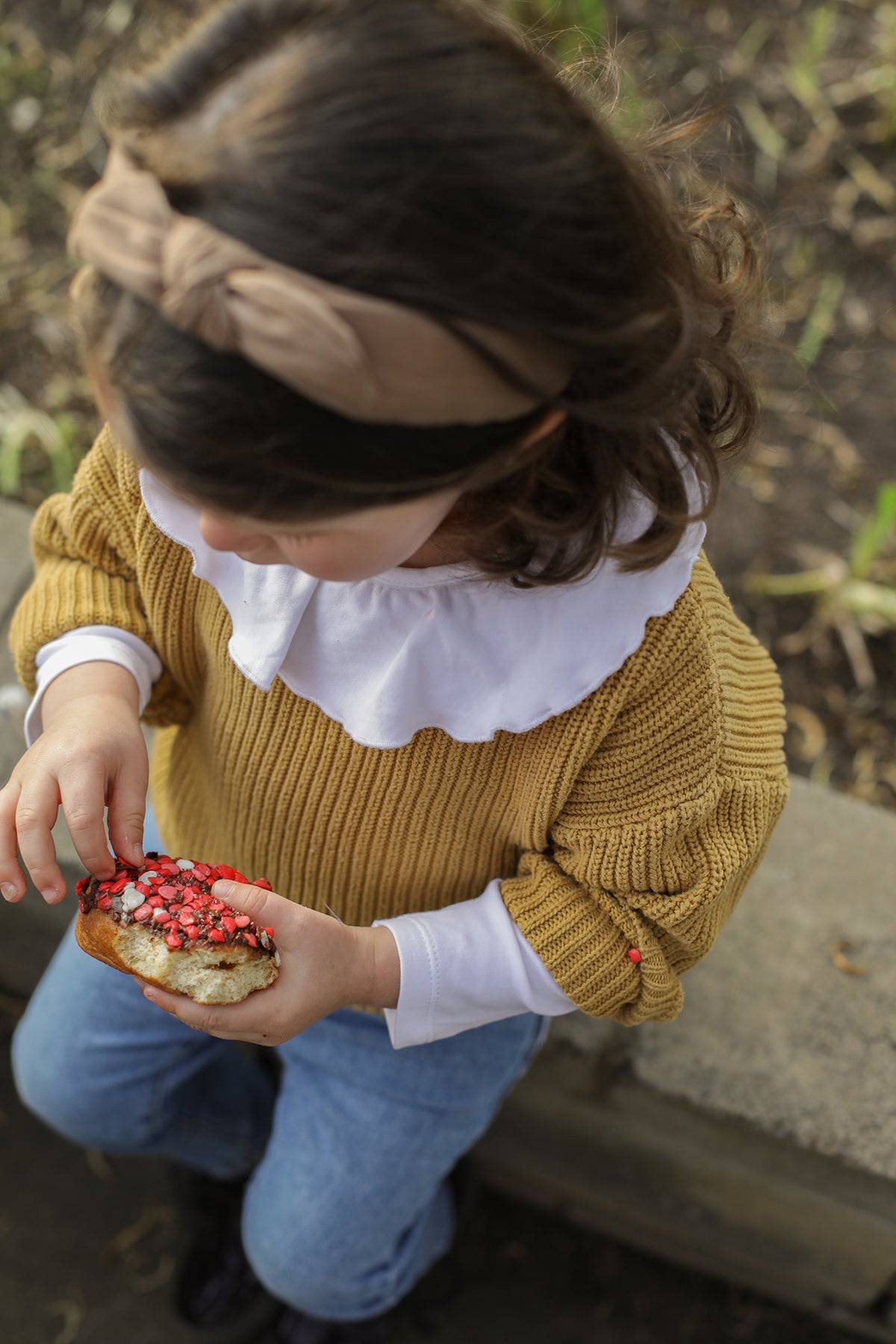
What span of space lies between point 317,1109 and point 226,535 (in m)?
0.80

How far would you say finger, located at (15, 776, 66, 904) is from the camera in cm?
100

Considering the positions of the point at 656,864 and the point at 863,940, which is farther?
the point at 863,940

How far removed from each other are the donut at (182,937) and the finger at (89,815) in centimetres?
2

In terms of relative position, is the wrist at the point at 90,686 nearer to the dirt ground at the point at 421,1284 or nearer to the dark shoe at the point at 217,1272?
the dark shoe at the point at 217,1272

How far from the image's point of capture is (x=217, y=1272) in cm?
169

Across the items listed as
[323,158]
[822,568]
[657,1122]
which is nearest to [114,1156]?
[657,1122]

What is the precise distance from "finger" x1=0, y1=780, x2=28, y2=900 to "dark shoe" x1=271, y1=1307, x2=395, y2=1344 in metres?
0.96

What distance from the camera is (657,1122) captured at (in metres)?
1.51

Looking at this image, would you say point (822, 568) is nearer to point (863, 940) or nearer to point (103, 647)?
point (863, 940)

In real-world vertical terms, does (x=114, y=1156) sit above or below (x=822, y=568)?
below

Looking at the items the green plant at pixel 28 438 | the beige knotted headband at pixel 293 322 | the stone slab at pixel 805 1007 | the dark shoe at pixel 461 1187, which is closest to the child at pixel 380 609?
the beige knotted headband at pixel 293 322

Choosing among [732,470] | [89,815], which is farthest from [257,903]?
[732,470]

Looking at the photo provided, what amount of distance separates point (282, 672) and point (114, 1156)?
119 centimetres

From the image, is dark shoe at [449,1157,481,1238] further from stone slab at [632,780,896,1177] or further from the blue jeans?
stone slab at [632,780,896,1177]
